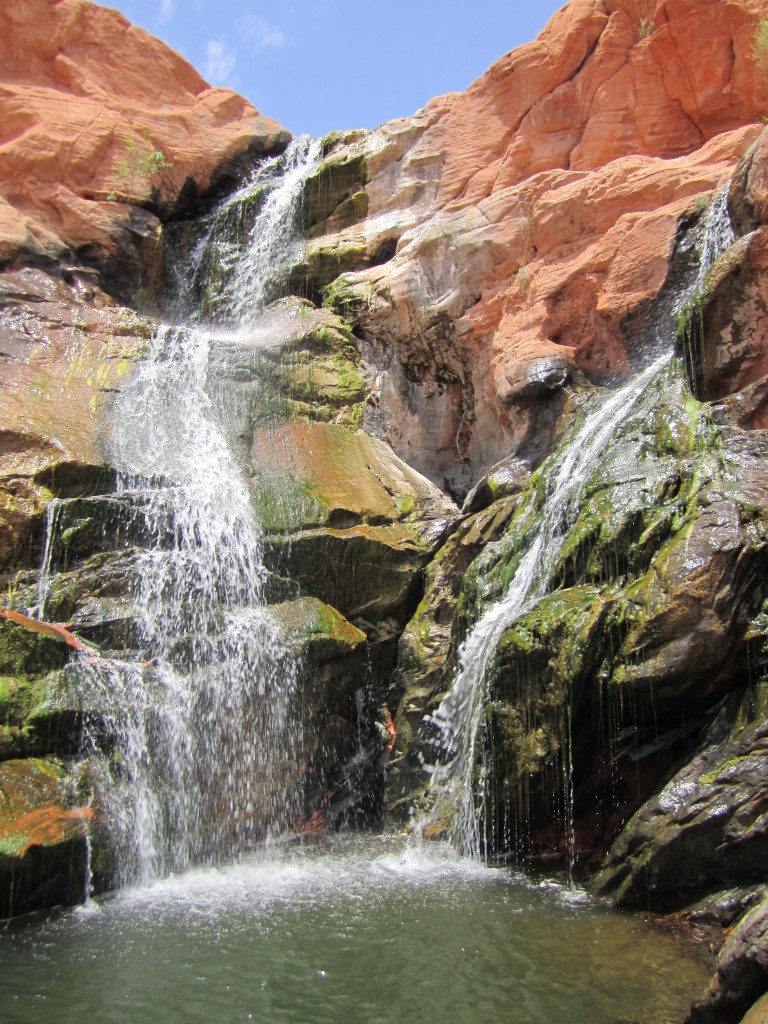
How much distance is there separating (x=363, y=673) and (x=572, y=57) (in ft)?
35.1

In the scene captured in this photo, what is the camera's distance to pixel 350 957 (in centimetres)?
569

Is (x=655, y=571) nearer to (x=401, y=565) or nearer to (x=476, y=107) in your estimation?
(x=401, y=565)

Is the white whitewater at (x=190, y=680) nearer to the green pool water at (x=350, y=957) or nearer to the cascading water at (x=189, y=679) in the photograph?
the cascading water at (x=189, y=679)

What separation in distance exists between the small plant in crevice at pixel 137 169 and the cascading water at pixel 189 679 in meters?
6.41

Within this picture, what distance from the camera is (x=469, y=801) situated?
808 cm

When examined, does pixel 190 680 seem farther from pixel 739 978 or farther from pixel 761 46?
pixel 761 46

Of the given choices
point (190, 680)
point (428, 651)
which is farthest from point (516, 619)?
point (190, 680)

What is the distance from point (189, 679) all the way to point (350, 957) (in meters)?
3.86

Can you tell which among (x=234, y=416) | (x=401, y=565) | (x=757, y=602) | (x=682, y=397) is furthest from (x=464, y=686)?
(x=234, y=416)

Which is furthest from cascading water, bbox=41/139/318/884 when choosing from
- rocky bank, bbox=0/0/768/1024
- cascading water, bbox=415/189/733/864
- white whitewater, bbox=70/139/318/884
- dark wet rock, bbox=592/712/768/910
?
dark wet rock, bbox=592/712/768/910

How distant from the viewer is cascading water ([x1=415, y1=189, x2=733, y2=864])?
26.3 ft

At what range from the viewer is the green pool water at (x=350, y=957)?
4977 mm

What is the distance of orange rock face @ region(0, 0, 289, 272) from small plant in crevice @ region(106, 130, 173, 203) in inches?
0.9

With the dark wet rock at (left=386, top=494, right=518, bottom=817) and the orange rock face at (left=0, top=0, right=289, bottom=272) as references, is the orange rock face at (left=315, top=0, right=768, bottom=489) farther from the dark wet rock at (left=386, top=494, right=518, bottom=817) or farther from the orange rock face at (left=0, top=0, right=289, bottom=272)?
the orange rock face at (left=0, top=0, right=289, bottom=272)
